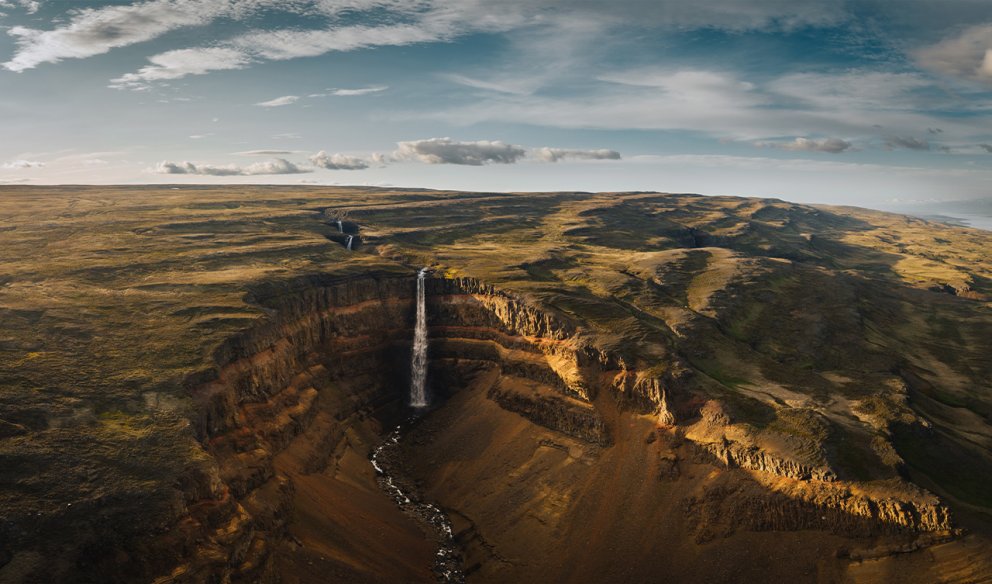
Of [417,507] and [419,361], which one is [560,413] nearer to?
[417,507]

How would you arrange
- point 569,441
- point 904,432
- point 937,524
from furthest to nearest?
point 569,441, point 904,432, point 937,524

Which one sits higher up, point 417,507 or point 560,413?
point 560,413

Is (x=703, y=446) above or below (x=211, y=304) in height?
below

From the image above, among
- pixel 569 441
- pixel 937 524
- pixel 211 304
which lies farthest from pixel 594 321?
pixel 211 304

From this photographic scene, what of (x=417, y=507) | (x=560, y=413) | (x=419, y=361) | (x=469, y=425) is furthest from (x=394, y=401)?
(x=560, y=413)

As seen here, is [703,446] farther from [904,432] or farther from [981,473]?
[981,473]
